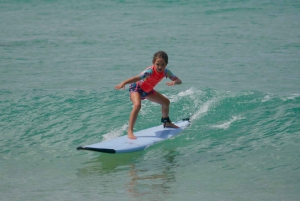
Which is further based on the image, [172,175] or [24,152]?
[24,152]

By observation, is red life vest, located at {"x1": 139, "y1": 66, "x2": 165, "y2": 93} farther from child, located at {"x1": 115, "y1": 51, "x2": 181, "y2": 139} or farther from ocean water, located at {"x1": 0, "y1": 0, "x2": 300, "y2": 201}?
ocean water, located at {"x1": 0, "y1": 0, "x2": 300, "y2": 201}

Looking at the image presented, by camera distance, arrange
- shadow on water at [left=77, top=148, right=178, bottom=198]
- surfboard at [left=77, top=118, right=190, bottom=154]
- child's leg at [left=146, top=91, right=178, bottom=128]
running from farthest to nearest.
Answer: child's leg at [left=146, top=91, right=178, bottom=128] → surfboard at [left=77, top=118, right=190, bottom=154] → shadow on water at [left=77, top=148, right=178, bottom=198]

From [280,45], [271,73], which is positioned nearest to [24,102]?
[271,73]

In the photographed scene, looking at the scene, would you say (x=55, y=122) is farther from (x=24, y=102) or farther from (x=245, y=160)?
(x=245, y=160)

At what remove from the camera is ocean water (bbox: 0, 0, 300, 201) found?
688 centimetres

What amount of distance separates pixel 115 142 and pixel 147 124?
1.62 meters

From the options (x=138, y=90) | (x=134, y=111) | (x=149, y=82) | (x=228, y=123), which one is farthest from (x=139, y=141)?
(x=228, y=123)

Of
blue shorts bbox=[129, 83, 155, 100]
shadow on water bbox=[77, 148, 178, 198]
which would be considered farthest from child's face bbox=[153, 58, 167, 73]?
shadow on water bbox=[77, 148, 178, 198]

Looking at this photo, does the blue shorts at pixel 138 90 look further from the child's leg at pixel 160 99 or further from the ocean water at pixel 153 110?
the ocean water at pixel 153 110

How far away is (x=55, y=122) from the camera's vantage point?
9820mm

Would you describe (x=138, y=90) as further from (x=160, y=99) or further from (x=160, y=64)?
(x=160, y=64)

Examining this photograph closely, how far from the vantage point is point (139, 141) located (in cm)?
827

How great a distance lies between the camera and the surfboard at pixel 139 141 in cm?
762

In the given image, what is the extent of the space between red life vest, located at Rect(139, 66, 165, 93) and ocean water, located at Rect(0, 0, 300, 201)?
→ 0.87 m
